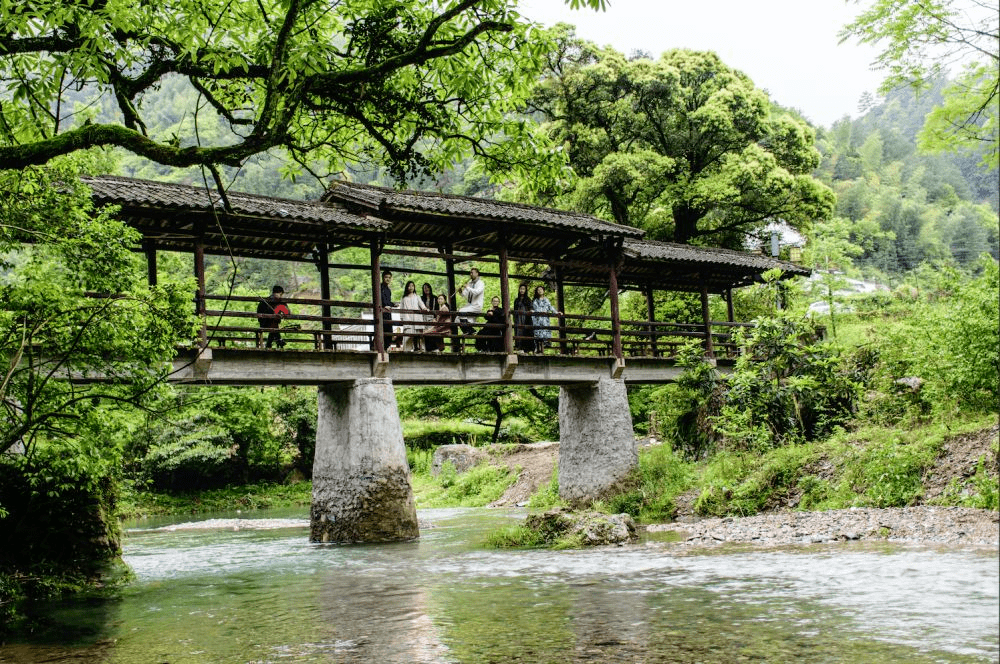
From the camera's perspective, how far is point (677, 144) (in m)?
27.3

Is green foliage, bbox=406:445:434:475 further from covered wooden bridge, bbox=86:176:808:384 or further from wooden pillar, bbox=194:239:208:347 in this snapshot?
wooden pillar, bbox=194:239:208:347

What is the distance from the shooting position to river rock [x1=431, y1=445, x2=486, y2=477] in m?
28.4

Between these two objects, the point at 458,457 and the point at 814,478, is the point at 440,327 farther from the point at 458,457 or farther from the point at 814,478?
the point at 458,457

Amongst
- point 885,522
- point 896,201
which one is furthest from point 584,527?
point 896,201

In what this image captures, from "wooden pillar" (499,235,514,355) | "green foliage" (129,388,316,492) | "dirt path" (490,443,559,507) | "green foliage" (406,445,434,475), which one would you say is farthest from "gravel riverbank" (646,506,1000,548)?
"green foliage" (129,388,316,492)

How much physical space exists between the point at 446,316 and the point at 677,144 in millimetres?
13135

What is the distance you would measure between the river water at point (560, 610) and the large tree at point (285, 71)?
400 centimetres

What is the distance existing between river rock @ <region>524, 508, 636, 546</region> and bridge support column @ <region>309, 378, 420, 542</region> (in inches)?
104

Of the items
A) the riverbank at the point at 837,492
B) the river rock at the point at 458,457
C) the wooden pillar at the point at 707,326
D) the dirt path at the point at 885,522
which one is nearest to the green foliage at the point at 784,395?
the riverbank at the point at 837,492

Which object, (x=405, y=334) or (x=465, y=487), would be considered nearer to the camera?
(x=405, y=334)

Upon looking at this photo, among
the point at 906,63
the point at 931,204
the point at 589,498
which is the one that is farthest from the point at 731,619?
the point at 931,204

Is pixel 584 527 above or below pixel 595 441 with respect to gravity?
below

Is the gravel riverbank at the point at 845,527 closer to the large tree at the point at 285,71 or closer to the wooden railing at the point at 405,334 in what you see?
the wooden railing at the point at 405,334

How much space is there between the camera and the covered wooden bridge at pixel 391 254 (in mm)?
13714
